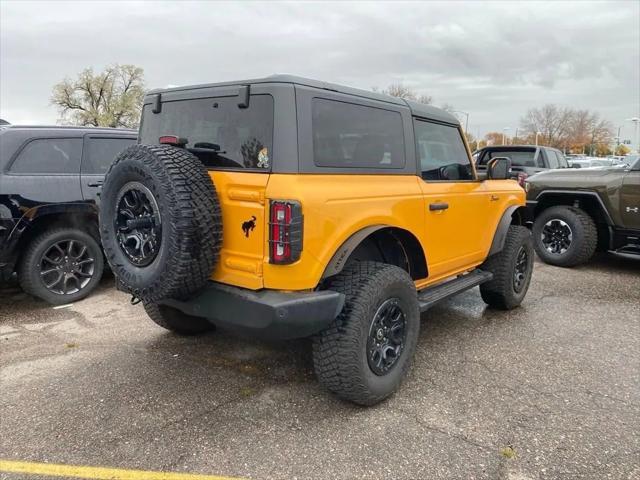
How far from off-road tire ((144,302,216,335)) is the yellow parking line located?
1.43 meters

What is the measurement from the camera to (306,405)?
3020mm

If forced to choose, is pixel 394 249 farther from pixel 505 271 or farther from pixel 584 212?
pixel 584 212

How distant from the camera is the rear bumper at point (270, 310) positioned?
253cm

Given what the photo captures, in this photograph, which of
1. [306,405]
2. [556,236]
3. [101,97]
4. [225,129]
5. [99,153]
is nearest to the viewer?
[225,129]

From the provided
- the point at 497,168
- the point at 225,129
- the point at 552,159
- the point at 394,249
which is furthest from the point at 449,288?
the point at 552,159

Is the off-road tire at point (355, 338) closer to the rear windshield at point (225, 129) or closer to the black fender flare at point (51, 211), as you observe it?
the rear windshield at point (225, 129)

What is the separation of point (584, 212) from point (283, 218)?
235 inches

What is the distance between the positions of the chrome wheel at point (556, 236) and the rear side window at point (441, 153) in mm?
3568

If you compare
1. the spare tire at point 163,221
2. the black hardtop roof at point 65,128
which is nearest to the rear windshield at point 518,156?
the black hardtop roof at point 65,128

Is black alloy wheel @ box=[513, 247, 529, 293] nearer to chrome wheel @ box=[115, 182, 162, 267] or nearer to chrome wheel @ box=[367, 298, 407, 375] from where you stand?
chrome wheel @ box=[367, 298, 407, 375]

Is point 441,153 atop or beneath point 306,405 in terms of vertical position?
atop

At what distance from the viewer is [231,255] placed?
2.73 metres

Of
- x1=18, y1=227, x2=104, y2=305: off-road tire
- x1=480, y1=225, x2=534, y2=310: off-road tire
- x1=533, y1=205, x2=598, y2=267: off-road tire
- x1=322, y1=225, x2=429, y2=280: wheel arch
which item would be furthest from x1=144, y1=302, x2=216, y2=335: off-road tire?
x1=533, y1=205, x2=598, y2=267: off-road tire

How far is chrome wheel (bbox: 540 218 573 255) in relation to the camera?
23.0 ft
